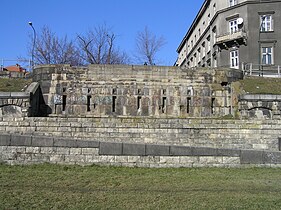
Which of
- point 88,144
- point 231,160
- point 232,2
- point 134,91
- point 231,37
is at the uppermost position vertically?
point 232,2

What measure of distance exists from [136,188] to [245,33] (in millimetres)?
30854

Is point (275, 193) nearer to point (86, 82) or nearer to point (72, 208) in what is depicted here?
point (72, 208)

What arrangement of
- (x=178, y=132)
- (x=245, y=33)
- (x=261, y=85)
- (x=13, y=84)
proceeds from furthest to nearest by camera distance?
(x=245, y=33)
(x=261, y=85)
(x=13, y=84)
(x=178, y=132)

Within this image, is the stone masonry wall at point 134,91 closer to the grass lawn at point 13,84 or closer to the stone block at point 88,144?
the grass lawn at point 13,84

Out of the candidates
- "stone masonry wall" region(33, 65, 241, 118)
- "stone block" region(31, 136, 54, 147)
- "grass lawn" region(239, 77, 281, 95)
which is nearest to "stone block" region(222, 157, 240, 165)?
"stone block" region(31, 136, 54, 147)

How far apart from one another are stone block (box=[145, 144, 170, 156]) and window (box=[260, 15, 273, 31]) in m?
29.1

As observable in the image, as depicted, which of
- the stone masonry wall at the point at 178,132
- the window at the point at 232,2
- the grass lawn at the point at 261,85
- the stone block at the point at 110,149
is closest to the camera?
the stone block at the point at 110,149

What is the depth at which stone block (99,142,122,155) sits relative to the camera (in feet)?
29.0

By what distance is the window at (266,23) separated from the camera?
3406 centimetres

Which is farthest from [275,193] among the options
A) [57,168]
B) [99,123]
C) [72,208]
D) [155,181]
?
[99,123]

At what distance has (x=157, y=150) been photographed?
894cm

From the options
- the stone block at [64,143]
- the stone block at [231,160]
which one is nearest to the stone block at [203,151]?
the stone block at [231,160]

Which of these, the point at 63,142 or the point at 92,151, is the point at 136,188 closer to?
the point at 92,151

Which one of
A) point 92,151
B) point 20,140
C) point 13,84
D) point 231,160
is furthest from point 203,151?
point 13,84
